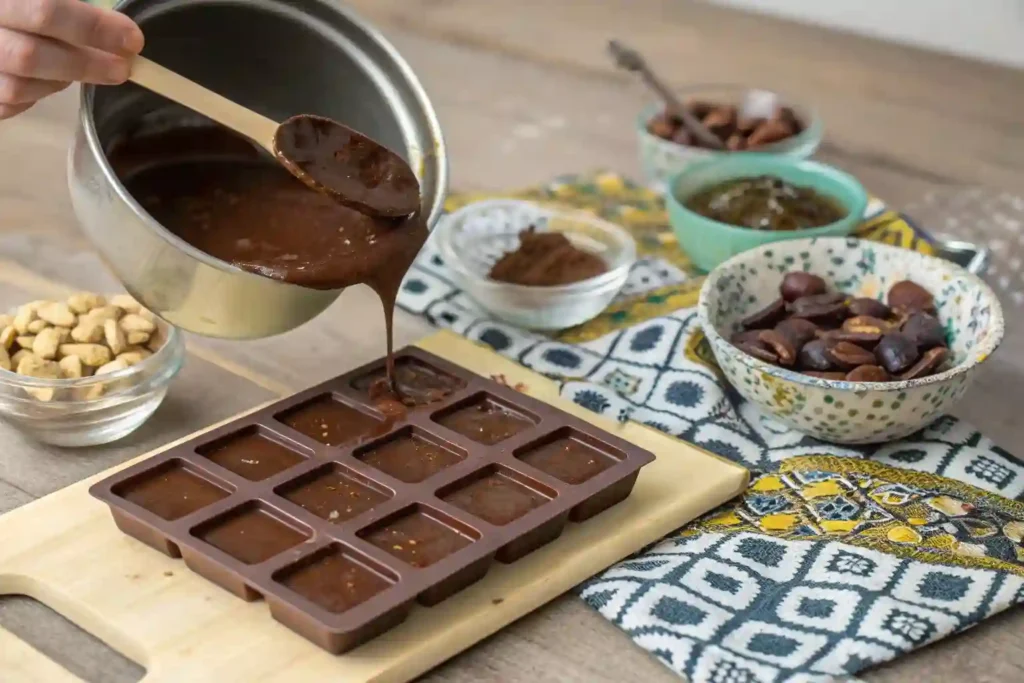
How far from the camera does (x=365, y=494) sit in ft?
4.29

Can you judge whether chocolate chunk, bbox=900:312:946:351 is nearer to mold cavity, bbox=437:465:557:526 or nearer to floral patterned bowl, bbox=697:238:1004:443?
floral patterned bowl, bbox=697:238:1004:443

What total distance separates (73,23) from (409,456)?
21.6 inches

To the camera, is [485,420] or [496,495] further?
[485,420]

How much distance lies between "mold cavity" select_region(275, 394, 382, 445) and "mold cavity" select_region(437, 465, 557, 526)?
0.15m

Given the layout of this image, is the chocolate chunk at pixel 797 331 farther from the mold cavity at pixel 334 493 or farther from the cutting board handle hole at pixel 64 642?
the cutting board handle hole at pixel 64 642

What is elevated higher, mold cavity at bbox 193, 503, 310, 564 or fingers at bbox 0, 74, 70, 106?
fingers at bbox 0, 74, 70, 106

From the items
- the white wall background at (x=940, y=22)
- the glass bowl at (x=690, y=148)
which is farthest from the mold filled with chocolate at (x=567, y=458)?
the white wall background at (x=940, y=22)

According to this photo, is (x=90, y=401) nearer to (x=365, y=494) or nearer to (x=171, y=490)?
(x=171, y=490)

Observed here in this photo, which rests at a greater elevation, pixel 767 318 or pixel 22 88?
pixel 22 88

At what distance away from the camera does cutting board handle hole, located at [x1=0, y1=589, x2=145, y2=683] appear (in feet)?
3.86

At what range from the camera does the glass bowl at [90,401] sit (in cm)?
142

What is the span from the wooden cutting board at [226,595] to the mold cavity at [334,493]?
0.39ft

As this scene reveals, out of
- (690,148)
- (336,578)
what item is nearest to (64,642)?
(336,578)

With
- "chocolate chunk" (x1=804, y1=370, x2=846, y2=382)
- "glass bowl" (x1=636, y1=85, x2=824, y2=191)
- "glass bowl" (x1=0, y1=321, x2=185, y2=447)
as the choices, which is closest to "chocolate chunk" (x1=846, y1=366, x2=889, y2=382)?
Answer: "chocolate chunk" (x1=804, y1=370, x2=846, y2=382)
